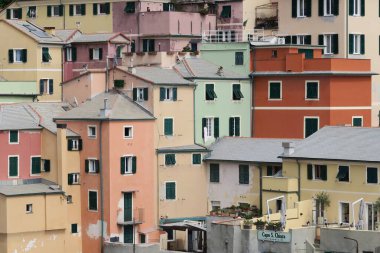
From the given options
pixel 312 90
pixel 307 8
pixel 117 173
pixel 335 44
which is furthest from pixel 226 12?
pixel 117 173

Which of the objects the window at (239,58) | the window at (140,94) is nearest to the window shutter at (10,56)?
the window at (140,94)

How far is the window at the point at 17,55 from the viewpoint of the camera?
360 feet

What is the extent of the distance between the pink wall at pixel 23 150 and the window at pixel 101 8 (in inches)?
757

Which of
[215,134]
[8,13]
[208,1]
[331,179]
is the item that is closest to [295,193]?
[331,179]

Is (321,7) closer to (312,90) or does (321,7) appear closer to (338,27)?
(338,27)

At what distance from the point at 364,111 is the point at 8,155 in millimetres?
22452

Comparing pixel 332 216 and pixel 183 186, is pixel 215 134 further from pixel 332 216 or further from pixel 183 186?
pixel 332 216

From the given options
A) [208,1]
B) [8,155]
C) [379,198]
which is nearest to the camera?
[379,198]

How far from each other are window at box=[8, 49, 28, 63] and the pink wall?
42.6 feet

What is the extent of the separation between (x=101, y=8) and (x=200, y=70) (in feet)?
50.4

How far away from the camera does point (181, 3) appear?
376ft

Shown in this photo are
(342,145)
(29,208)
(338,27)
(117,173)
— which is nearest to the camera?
(342,145)

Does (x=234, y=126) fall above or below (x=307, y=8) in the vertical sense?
below

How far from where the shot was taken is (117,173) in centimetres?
9612
